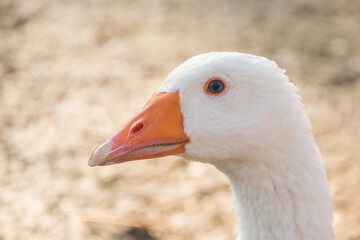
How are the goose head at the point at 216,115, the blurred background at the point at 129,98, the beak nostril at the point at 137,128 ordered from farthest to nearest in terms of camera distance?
the blurred background at the point at 129,98
the beak nostril at the point at 137,128
the goose head at the point at 216,115

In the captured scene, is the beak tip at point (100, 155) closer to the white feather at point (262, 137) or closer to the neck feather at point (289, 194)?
the white feather at point (262, 137)

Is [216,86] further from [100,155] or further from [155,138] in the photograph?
[100,155]

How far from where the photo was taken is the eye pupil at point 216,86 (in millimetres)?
2025

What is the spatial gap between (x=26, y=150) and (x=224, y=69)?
9.58 feet

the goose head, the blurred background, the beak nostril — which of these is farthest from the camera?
the blurred background

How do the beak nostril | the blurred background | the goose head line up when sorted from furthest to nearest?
1. the blurred background
2. the beak nostril
3. the goose head

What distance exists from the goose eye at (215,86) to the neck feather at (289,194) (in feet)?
1.05

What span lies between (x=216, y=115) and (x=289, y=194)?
0.45 m

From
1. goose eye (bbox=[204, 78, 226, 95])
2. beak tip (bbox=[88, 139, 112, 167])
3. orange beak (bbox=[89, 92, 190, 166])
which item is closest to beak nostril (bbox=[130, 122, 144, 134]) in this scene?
orange beak (bbox=[89, 92, 190, 166])

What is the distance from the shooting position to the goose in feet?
6.55

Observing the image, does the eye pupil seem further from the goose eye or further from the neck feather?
the neck feather

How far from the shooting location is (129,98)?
504cm

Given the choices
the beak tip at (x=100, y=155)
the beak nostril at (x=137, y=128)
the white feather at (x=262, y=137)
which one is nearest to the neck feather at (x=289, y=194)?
the white feather at (x=262, y=137)

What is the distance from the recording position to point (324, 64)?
530 cm
